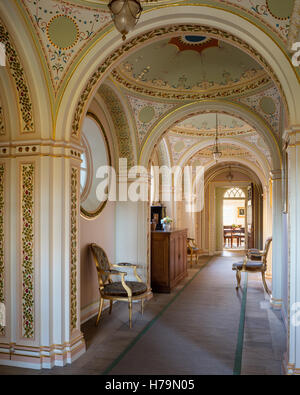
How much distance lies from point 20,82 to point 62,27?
0.75 m

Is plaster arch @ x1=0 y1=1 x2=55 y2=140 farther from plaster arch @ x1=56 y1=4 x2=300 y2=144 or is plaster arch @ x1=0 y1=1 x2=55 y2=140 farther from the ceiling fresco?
the ceiling fresco

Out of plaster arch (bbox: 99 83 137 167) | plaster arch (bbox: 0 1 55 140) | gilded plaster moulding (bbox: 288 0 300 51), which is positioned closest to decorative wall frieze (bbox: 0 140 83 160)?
plaster arch (bbox: 0 1 55 140)

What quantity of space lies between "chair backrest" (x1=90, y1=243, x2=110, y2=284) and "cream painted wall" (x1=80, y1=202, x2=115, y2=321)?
0.16 m

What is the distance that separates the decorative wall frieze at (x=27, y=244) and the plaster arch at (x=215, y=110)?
3.23m

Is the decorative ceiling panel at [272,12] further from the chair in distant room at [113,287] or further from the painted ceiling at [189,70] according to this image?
the chair in distant room at [113,287]

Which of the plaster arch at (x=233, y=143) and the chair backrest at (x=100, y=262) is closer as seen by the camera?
the chair backrest at (x=100, y=262)

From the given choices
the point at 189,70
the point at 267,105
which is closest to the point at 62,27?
the point at 189,70

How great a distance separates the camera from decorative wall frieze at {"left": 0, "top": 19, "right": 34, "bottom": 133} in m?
3.75

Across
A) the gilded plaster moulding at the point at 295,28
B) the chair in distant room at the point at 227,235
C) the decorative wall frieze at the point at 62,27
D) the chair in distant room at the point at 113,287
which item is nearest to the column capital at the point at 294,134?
the gilded plaster moulding at the point at 295,28

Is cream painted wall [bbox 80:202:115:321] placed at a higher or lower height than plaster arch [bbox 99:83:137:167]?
lower

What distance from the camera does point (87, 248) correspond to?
589cm

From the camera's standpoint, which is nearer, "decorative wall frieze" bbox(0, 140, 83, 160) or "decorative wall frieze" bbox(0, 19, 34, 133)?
"decorative wall frieze" bbox(0, 19, 34, 133)

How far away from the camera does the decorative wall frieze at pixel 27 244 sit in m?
4.11
